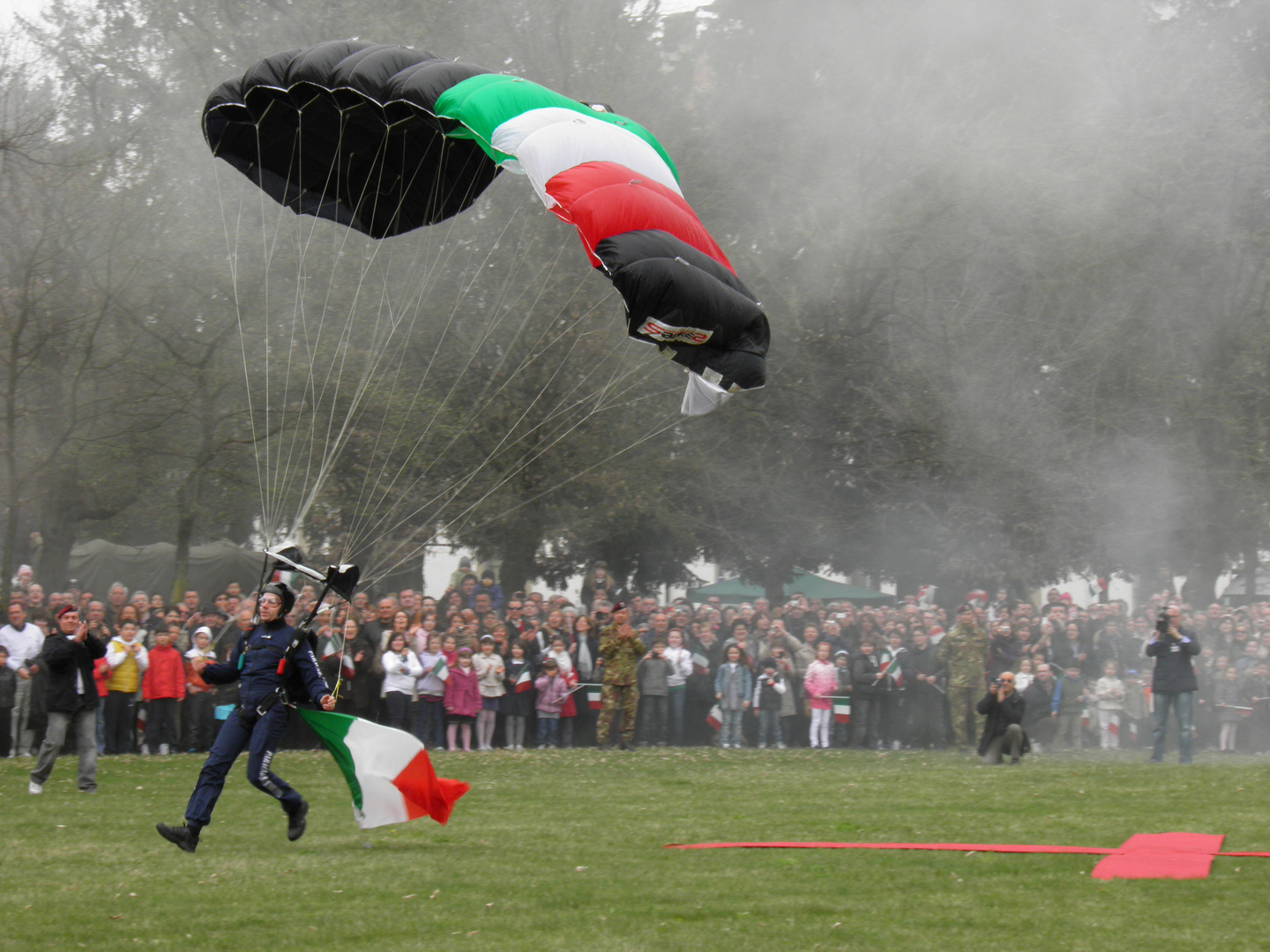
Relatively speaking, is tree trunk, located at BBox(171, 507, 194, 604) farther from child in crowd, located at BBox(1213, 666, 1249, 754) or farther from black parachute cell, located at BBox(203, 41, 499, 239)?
child in crowd, located at BBox(1213, 666, 1249, 754)

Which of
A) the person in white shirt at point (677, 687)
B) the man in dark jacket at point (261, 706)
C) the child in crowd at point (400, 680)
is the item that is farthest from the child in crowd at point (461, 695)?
the man in dark jacket at point (261, 706)

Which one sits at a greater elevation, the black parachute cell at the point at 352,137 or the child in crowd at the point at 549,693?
the black parachute cell at the point at 352,137

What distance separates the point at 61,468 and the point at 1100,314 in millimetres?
14573

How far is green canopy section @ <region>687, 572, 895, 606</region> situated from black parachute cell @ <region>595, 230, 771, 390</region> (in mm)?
21987

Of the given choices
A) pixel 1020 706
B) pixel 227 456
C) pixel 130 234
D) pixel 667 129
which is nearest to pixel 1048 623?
pixel 1020 706

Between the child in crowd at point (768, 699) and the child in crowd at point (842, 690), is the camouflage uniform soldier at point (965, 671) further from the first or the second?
the child in crowd at point (768, 699)

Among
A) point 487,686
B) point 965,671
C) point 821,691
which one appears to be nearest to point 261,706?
point 487,686

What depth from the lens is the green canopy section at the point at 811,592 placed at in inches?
1156

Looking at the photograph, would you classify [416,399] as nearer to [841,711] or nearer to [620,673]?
[620,673]

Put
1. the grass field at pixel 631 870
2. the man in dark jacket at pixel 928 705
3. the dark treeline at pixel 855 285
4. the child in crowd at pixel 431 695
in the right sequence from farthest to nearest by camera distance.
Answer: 1. the dark treeline at pixel 855 285
2. the man in dark jacket at pixel 928 705
3. the child in crowd at pixel 431 695
4. the grass field at pixel 631 870

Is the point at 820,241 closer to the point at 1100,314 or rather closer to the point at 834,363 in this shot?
the point at 834,363

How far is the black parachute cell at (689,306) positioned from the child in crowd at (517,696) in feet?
22.6

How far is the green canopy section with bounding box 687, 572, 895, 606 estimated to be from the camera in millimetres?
29359

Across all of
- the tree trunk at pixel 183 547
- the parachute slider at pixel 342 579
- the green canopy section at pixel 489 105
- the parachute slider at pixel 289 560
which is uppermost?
the green canopy section at pixel 489 105
